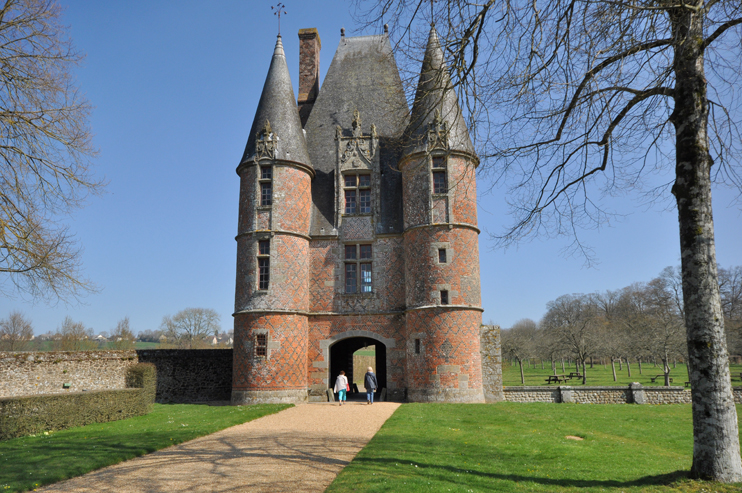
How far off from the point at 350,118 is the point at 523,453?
1704 centimetres

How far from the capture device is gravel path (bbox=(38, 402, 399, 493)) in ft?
23.9

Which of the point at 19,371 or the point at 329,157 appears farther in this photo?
the point at 329,157

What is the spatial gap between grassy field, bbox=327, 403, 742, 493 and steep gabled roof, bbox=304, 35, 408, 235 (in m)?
8.85

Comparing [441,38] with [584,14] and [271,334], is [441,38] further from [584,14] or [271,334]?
[271,334]

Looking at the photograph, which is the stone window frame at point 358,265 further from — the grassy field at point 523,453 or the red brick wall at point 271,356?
the grassy field at point 523,453

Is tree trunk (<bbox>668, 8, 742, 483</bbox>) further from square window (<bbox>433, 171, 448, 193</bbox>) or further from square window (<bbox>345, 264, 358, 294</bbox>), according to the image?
square window (<bbox>345, 264, 358, 294</bbox>)

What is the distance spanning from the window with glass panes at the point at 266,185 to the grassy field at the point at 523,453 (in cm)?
953

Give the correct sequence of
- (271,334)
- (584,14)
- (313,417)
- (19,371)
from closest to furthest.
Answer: (584,14)
(313,417)
(19,371)
(271,334)

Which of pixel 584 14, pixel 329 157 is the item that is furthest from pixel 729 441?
pixel 329 157

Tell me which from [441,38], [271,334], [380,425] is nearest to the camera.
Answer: [441,38]

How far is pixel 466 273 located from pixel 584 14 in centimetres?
1382

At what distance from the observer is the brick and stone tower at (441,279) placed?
18.0 meters

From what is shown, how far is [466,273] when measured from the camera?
19.0m

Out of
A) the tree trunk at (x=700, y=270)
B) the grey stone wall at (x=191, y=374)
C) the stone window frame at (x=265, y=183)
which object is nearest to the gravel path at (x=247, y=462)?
the tree trunk at (x=700, y=270)
